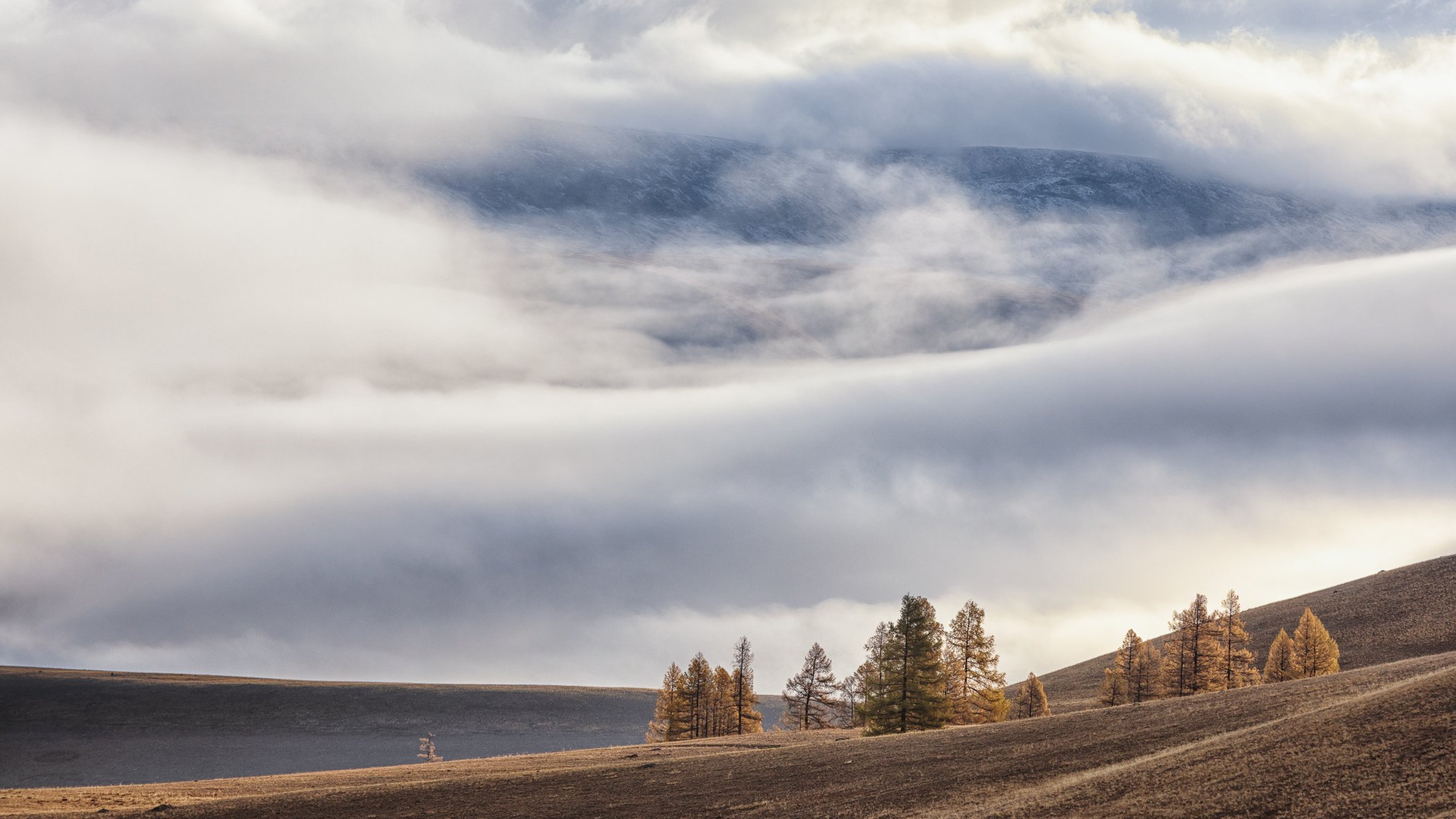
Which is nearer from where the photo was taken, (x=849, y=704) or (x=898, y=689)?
(x=898, y=689)

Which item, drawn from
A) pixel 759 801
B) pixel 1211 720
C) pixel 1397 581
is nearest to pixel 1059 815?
pixel 759 801

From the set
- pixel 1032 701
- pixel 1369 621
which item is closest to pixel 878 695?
pixel 1032 701

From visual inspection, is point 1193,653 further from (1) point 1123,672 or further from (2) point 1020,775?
(2) point 1020,775

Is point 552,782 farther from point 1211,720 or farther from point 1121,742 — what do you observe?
point 1211,720

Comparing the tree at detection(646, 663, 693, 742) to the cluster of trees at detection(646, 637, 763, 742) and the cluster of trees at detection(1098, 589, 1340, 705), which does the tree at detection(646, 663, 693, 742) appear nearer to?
the cluster of trees at detection(646, 637, 763, 742)

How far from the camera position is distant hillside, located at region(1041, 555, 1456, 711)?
130 meters

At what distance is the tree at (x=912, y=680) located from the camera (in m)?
81.6

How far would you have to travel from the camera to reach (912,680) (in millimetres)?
82312

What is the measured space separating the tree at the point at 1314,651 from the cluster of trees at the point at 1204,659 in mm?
70

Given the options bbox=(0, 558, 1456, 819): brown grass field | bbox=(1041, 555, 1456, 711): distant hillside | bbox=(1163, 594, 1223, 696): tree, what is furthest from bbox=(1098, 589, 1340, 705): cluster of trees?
bbox=(0, 558, 1456, 819): brown grass field

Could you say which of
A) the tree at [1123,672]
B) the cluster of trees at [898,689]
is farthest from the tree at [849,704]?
the tree at [1123,672]

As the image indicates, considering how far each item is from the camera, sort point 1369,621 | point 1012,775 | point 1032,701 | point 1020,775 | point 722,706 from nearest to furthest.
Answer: point 1020,775, point 1012,775, point 1032,701, point 722,706, point 1369,621

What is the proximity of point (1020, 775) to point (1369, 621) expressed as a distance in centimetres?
13685

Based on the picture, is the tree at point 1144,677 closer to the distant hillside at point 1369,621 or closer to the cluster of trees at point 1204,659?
the cluster of trees at point 1204,659
